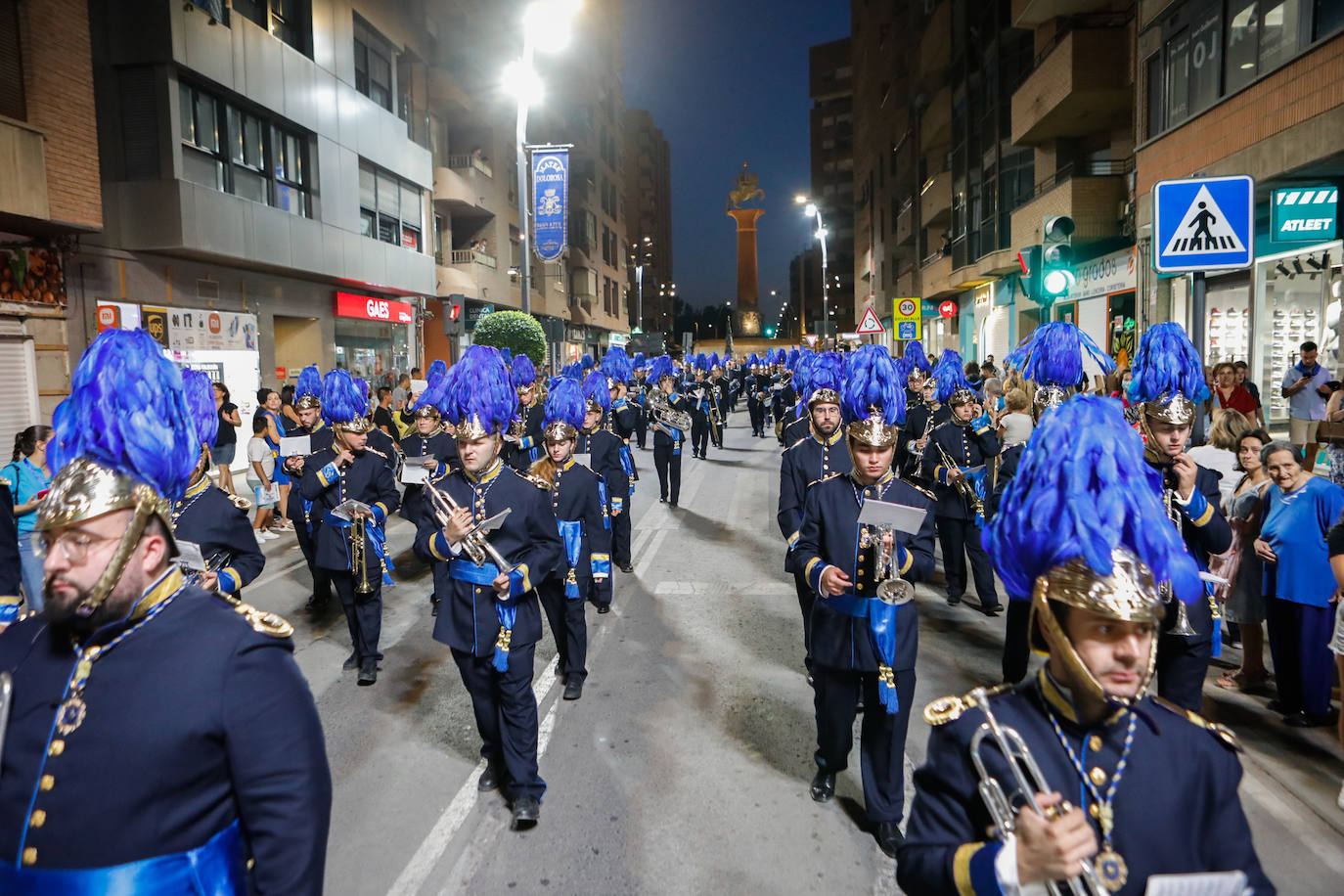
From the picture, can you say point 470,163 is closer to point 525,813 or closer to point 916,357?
point 916,357

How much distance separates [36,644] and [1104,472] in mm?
2712

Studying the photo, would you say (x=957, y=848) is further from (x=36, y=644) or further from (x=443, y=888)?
(x=443, y=888)

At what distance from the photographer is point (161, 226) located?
15.3 meters

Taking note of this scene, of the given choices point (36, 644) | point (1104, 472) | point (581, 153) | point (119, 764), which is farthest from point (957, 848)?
point (581, 153)

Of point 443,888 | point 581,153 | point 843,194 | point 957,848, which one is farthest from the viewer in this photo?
point 843,194

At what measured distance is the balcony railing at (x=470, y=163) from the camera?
103 feet

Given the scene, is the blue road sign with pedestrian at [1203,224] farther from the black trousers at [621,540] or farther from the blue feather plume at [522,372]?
the blue feather plume at [522,372]

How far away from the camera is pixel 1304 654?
525 cm

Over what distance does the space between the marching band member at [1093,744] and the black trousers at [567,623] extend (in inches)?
174

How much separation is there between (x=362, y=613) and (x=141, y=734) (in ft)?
16.4

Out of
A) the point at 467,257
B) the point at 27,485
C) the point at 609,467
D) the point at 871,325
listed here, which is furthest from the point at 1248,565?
the point at 467,257

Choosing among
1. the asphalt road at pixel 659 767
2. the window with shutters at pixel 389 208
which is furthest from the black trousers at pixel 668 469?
the window with shutters at pixel 389 208

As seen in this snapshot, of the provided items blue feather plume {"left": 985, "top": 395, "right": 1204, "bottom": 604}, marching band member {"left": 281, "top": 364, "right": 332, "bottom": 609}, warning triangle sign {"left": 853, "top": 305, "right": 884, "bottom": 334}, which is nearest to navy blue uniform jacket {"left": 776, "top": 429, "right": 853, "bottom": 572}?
blue feather plume {"left": 985, "top": 395, "right": 1204, "bottom": 604}

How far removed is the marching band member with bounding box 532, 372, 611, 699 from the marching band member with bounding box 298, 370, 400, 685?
1416mm
